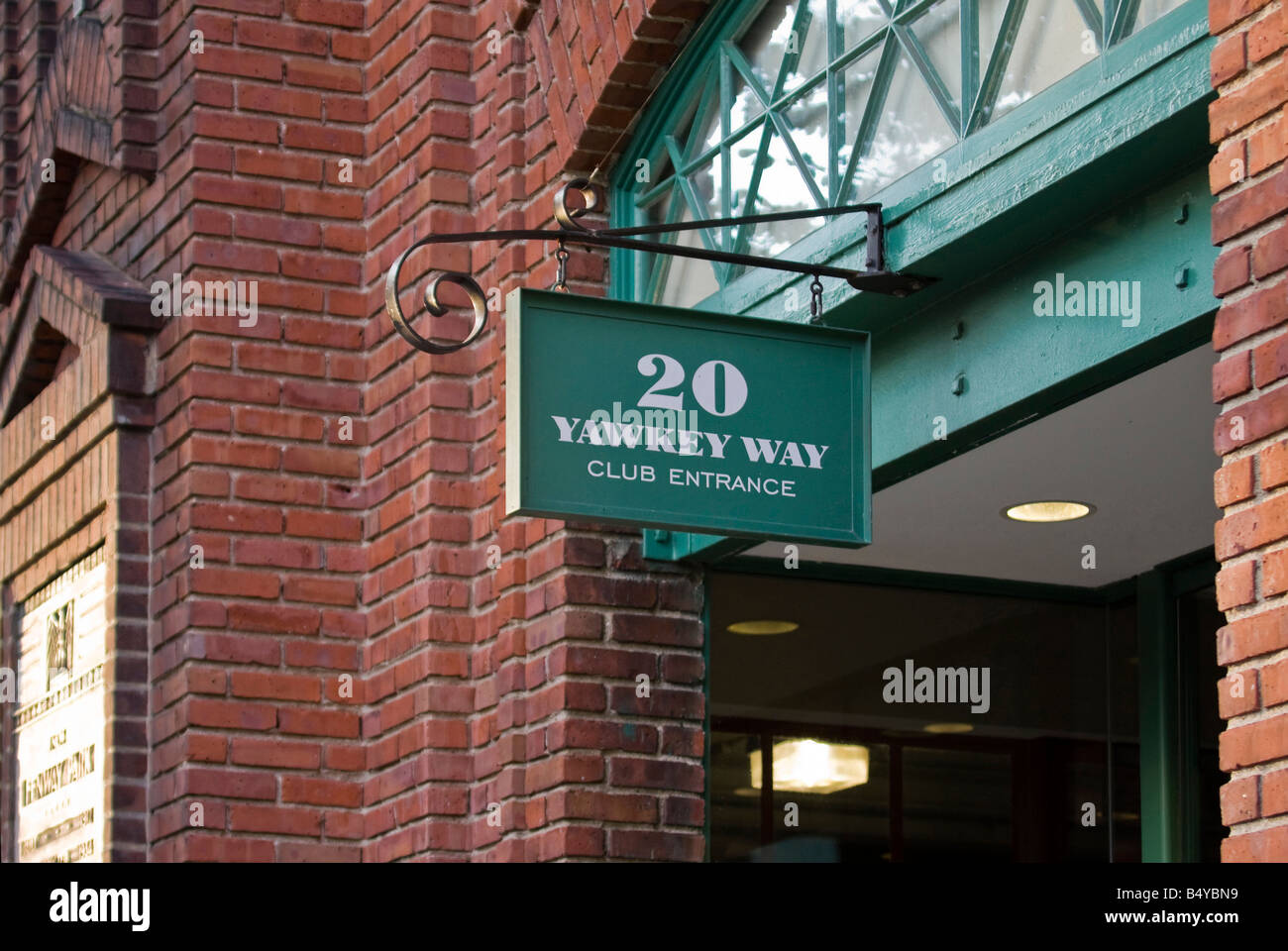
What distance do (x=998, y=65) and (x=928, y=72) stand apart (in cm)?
31

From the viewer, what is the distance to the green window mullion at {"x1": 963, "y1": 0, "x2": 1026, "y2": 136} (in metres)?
5.59

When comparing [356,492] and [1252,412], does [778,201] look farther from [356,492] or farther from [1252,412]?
[1252,412]

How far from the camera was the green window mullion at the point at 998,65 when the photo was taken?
559 cm

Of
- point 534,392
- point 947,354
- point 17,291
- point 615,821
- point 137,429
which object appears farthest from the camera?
point 17,291

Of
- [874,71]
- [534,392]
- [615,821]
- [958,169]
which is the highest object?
[874,71]

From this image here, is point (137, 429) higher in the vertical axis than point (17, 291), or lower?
lower

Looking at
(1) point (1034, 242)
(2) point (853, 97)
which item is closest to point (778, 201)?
(2) point (853, 97)

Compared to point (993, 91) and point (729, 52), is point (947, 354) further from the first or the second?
point (729, 52)

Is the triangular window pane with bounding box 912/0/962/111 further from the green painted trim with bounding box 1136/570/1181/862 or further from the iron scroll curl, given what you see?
the green painted trim with bounding box 1136/570/1181/862

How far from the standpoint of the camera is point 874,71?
6.19 meters

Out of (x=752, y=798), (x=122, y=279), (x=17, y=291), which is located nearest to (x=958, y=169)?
(x=752, y=798)

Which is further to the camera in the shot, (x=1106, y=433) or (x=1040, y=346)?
(x=1106, y=433)

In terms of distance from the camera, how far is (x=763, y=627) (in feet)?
27.1

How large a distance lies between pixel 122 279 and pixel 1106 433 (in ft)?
13.0
